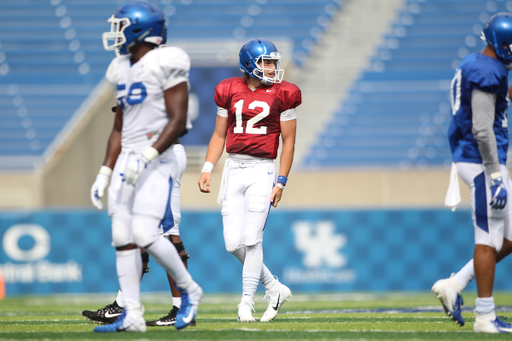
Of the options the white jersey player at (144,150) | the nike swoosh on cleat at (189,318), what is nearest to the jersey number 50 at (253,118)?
the white jersey player at (144,150)

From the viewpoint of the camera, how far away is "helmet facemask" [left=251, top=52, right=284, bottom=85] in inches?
173

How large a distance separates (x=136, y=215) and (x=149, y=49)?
2.79 feet

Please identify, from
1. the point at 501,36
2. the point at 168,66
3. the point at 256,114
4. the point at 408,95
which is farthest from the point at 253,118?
the point at 408,95

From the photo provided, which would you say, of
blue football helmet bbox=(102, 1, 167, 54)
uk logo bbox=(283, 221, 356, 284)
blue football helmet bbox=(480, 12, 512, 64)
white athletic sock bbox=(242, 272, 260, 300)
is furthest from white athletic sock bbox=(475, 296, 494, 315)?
uk logo bbox=(283, 221, 356, 284)

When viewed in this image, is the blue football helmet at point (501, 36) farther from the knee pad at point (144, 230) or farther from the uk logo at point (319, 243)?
the uk logo at point (319, 243)

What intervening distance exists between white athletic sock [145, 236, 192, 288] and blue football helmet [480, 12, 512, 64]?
195cm

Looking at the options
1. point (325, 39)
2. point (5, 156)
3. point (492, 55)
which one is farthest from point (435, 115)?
point (492, 55)

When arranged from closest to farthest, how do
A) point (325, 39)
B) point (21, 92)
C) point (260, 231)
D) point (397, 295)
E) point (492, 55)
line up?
point (492, 55)
point (260, 231)
point (397, 295)
point (21, 92)
point (325, 39)

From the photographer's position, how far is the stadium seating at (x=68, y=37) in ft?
37.1

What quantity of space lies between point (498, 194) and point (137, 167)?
1777 millimetres

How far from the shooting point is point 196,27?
12.4 m

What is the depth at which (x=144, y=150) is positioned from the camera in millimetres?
3340

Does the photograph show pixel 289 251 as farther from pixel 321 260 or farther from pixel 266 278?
pixel 266 278

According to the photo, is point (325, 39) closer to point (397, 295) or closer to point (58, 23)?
point (58, 23)
